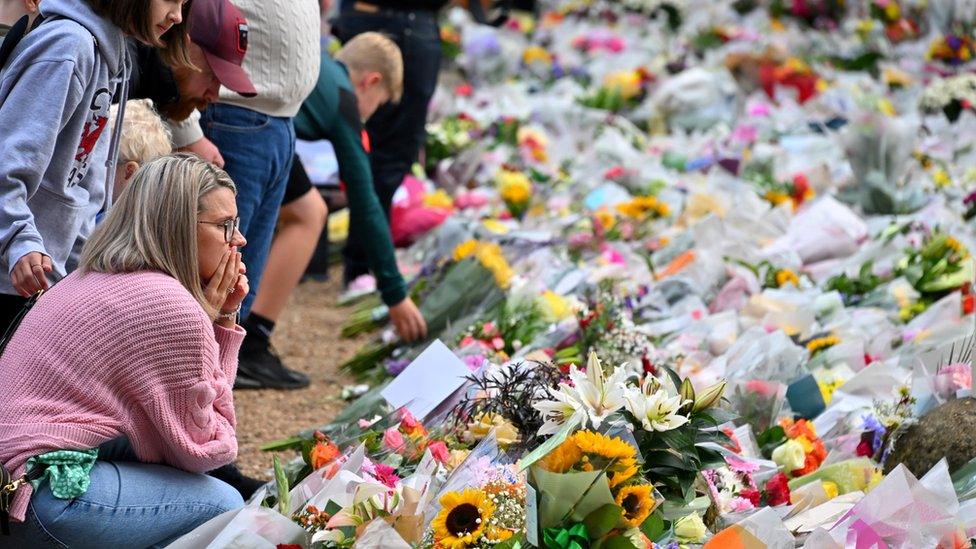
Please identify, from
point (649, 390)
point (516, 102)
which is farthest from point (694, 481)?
point (516, 102)

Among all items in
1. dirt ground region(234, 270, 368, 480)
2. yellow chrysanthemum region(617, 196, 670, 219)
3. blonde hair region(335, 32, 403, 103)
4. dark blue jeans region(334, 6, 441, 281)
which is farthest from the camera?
yellow chrysanthemum region(617, 196, 670, 219)

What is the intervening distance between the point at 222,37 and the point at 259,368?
4.70 ft

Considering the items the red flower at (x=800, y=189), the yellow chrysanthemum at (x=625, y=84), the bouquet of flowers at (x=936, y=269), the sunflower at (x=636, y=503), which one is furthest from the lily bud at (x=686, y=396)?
the yellow chrysanthemum at (x=625, y=84)

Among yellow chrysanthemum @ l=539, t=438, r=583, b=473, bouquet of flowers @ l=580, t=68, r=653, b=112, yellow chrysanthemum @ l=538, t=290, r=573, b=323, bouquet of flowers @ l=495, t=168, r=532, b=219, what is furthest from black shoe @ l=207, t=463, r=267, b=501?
→ bouquet of flowers @ l=580, t=68, r=653, b=112

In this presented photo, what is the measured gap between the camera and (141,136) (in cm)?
283

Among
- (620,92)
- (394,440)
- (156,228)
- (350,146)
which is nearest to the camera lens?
(156,228)

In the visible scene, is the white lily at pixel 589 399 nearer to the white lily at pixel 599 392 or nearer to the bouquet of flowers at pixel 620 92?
the white lily at pixel 599 392

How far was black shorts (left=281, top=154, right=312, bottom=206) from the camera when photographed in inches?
151

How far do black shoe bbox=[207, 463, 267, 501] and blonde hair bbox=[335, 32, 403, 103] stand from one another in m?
1.86

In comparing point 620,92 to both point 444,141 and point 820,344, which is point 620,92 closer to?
point 444,141

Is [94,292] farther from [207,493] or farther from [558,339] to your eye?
[558,339]

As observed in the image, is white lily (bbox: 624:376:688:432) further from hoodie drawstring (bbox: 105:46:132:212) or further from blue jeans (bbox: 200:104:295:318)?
blue jeans (bbox: 200:104:295:318)

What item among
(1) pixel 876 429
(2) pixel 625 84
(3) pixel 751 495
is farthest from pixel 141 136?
(2) pixel 625 84

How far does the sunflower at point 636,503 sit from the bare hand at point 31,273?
3.65 ft
